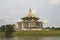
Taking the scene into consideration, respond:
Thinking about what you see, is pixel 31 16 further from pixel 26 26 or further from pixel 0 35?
pixel 0 35

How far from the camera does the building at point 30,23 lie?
45031 mm

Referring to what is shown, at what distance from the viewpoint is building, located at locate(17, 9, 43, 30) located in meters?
45.0

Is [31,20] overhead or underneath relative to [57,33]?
overhead

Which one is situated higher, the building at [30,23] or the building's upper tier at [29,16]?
the building's upper tier at [29,16]

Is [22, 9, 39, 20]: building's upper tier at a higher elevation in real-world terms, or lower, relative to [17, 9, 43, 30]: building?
higher

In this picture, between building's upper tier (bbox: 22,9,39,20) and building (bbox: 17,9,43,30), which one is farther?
building's upper tier (bbox: 22,9,39,20)

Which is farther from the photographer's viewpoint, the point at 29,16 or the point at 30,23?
the point at 29,16

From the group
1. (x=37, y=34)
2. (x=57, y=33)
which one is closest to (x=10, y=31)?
(x=37, y=34)

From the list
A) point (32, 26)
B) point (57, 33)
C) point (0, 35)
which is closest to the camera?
point (0, 35)

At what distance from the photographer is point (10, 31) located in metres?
37.8

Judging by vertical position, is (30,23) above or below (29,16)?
below

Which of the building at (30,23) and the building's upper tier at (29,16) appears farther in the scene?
the building's upper tier at (29,16)

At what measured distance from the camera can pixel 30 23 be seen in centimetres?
4562

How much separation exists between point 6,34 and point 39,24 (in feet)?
35.7
